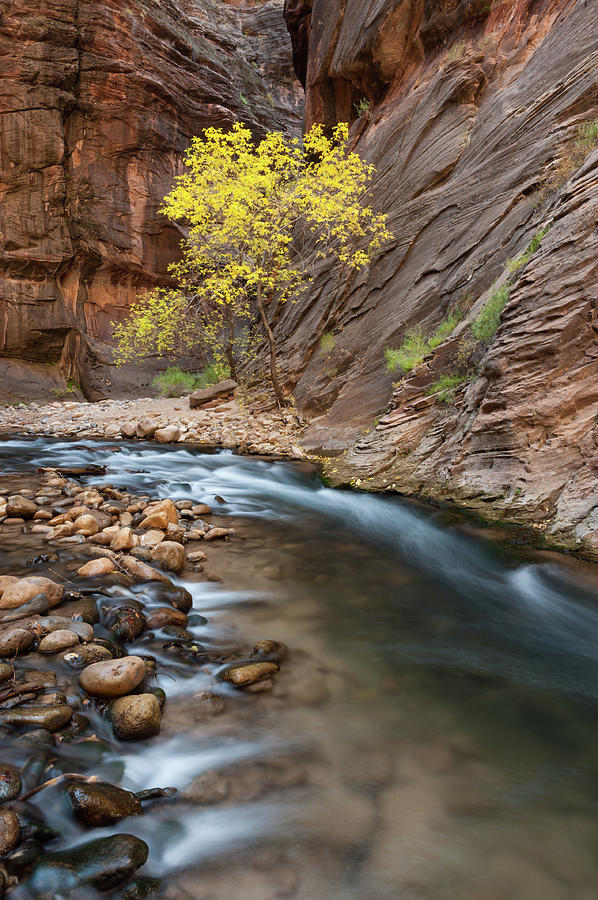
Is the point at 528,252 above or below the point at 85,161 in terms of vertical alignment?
below

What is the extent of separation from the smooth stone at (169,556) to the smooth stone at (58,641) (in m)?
1.32

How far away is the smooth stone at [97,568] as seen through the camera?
11.7ft

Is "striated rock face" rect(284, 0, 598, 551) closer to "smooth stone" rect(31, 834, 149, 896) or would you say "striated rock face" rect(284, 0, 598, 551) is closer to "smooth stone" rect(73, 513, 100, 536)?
"smooth stone" rect(73, 513, 100, 536)

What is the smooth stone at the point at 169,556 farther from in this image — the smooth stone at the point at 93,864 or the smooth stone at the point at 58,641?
the smooth stone at the point at 93,864

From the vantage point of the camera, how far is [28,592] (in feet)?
9.81

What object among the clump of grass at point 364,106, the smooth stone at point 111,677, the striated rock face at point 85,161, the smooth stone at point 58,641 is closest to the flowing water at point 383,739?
the smooth stone at point 111,677

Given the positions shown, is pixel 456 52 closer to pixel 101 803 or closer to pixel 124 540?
pixel 124 540

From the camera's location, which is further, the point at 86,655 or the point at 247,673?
the point at 247,673

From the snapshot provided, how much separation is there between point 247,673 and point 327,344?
9.61 metres

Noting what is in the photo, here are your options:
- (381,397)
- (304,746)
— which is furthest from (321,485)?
(304,746)

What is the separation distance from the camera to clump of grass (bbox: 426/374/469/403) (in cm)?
674

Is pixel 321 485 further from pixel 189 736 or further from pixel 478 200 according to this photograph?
pixel 478 200

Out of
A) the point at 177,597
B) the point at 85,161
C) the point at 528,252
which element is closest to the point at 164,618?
the point at 177,597

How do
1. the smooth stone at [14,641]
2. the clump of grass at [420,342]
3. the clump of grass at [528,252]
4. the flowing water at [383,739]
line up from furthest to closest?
the clump of grass at [420,342]
the clump of grass at [528,252]
the smooth stone at [14,641]
the flowing water at [383,739]
